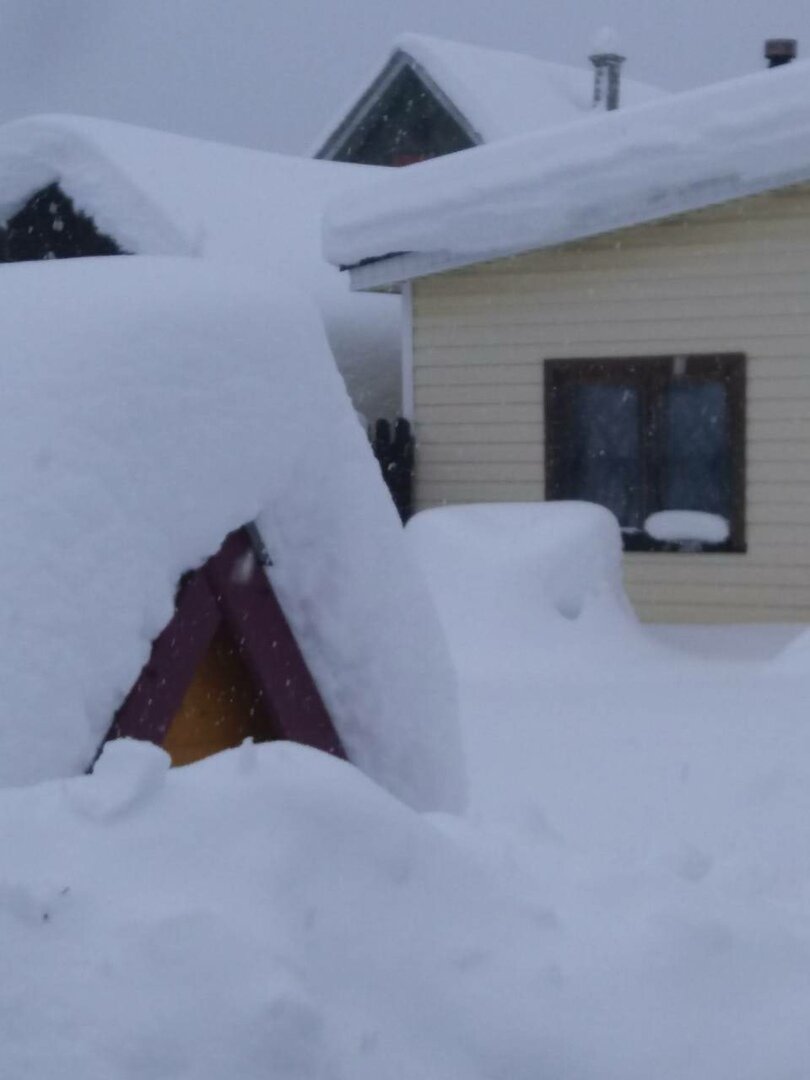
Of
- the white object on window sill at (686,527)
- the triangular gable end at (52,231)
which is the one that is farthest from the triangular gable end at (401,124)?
the white object on window sill at (686,527)

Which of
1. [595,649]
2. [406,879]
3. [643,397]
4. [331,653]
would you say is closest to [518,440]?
[643,397]

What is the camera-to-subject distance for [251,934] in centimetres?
211

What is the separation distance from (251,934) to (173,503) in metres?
1.26

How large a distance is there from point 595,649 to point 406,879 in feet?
20.4

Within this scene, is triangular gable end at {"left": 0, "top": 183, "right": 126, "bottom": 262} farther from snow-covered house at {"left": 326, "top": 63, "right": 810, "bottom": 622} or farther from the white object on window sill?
the white object on window sill

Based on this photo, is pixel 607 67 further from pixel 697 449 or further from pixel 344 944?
pixel 344 944

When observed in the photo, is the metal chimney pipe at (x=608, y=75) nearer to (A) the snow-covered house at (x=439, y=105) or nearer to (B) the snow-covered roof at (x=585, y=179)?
(A) the snow-covered house at (x=439, y=105)

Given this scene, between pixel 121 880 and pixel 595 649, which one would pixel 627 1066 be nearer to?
pixel 121 880

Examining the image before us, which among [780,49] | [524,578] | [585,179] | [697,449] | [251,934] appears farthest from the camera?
Answer: [780,49]

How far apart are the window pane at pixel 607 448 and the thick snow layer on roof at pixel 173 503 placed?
6.63 m

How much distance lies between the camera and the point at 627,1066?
7.20ft

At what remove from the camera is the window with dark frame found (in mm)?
9945

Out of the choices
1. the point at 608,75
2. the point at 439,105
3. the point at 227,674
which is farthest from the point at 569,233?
the point at 439,105

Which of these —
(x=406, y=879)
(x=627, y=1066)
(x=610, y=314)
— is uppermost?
(x=610, y=314)
